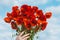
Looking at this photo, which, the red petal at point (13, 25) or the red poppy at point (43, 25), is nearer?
the red poppy at point (43, 25)

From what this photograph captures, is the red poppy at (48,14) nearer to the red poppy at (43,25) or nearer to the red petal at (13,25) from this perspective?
the red poppy at (43,25)

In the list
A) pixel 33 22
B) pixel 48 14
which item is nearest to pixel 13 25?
pixel 33 22

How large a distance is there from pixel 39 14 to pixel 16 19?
0.41 meters

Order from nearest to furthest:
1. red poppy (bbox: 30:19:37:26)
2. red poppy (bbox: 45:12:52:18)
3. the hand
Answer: the hand, red poppy (bbox: 30:19:37:26), red poppy (bbox: 45:12:52:18)

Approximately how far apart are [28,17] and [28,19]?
0.04 meters

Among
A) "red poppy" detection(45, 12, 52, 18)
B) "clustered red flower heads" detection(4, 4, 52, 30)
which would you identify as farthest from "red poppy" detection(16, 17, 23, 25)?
"red poppy" detection(45, 12, 52, 18)

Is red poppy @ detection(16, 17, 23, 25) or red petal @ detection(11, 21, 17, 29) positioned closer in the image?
red poppy @ detection(16, 17, 23, 25)

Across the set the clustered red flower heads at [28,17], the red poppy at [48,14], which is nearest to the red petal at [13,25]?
the clustered red flower heads at [28,17]

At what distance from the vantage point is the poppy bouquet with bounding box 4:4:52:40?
16.8ft

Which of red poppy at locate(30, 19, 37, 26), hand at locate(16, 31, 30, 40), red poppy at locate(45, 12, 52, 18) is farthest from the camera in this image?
red poppy at locate(45, 12, 52, 18)

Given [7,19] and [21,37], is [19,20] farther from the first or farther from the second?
[21,37]

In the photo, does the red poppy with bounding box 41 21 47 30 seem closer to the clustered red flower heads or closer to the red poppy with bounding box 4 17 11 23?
the clustered red flower heads

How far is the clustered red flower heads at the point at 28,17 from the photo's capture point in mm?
5113

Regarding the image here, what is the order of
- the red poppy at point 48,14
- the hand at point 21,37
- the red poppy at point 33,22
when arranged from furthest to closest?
the red poppy at point 48,14, the red poppy at point 33,22, the hand at point 21,37
